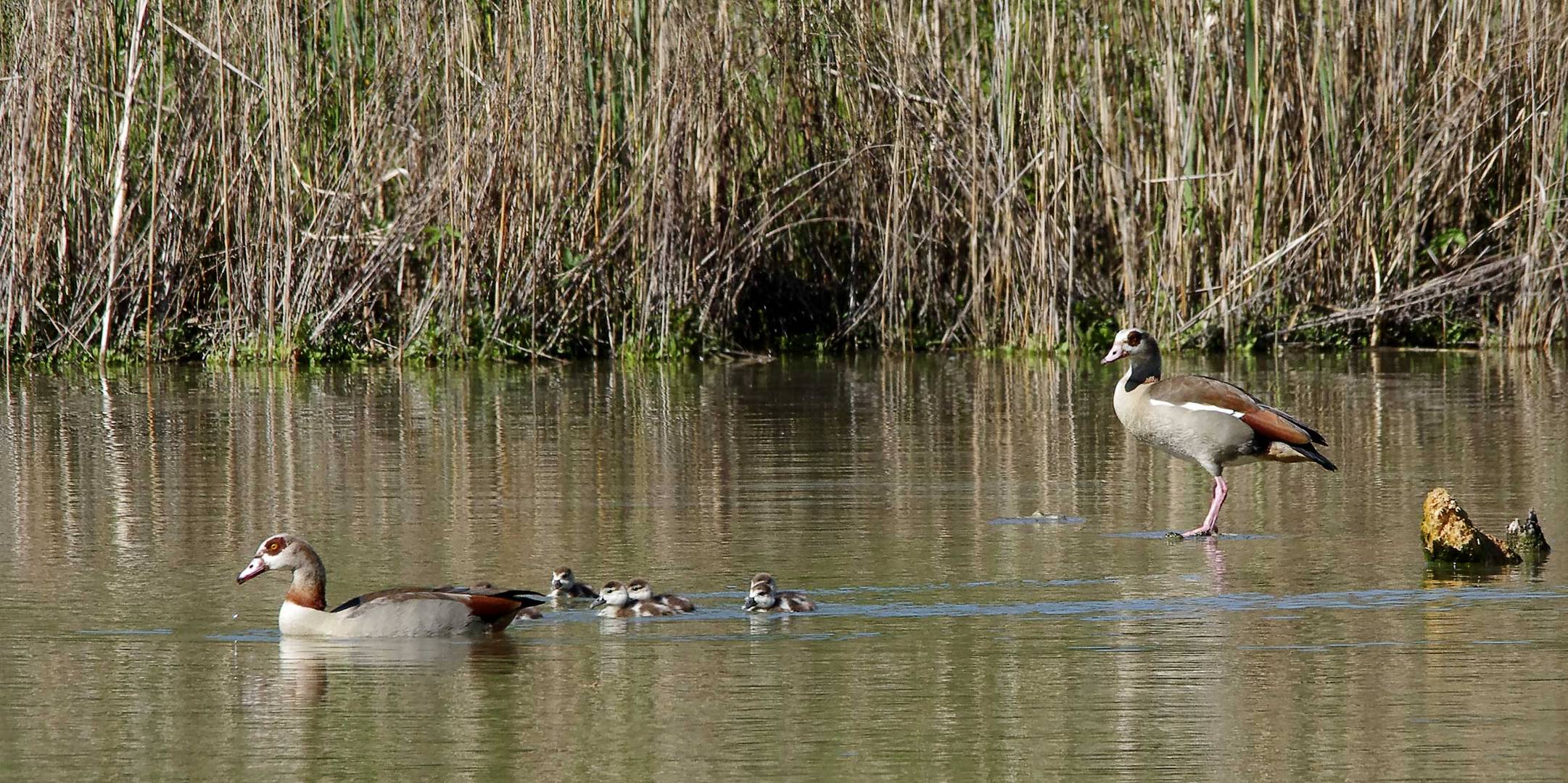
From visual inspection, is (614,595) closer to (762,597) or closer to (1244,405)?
(762,597)

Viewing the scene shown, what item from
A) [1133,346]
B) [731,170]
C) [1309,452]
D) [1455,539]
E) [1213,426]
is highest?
[731,170]

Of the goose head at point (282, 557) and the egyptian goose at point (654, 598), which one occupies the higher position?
the goose head at point (282, 557)

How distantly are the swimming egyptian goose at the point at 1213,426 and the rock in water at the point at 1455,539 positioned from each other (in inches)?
47.4

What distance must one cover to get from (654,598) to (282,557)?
1.26 metres

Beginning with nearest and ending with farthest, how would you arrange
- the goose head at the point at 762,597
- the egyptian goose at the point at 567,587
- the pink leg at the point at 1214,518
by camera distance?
the goose head at the point at 762,597 → the egyptian goose at the point at 567,587 → the pink leg at the point at 1214,518

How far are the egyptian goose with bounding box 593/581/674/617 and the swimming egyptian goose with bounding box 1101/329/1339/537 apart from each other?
9.59 feet

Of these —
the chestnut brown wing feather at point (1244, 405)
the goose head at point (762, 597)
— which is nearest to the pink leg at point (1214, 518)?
the chestnut brown wing feather at point (1244, 405)

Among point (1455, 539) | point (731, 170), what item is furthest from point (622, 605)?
point (731, 170)

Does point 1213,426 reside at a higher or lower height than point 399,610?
higher

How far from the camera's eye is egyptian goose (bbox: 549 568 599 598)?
789cm

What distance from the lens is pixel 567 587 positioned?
26.0ft

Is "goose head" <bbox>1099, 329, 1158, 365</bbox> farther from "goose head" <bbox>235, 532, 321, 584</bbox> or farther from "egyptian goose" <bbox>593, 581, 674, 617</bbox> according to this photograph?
"goose head" <bbox>235, 532, 321, 584</bbox>

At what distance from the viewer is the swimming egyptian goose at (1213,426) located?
32.1ft

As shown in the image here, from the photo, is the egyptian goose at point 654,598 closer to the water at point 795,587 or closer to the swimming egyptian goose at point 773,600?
the water at point 795,587
